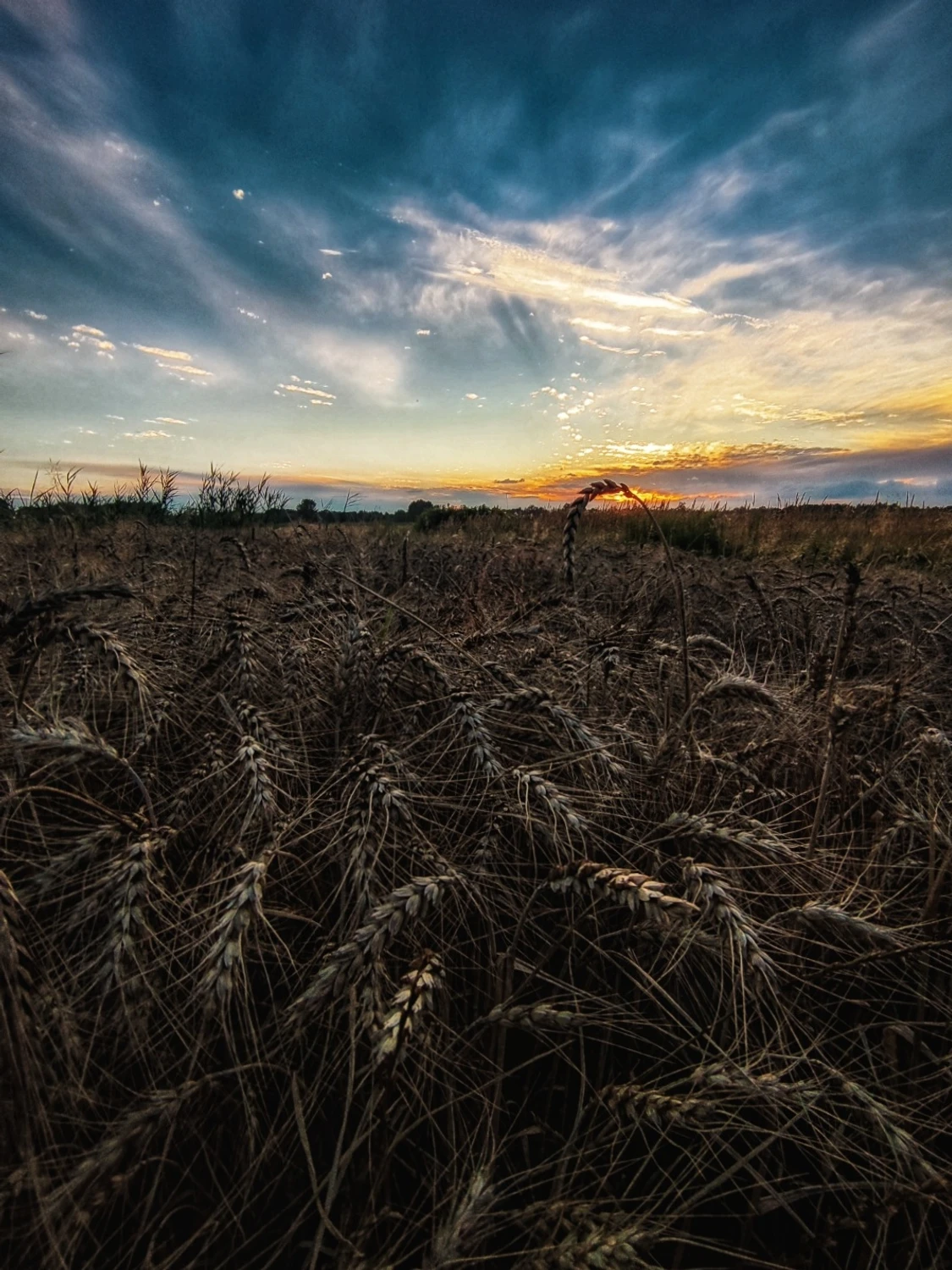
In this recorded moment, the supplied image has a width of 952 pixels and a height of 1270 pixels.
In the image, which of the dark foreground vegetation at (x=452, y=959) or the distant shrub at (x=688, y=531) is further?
the distant shrub at (x=688, y=531)

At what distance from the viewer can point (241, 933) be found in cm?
119

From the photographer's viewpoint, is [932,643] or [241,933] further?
[932,643]

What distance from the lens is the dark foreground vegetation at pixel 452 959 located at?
1.11 m

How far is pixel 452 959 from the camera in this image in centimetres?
164

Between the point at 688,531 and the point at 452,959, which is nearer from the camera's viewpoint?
the point at 452,959

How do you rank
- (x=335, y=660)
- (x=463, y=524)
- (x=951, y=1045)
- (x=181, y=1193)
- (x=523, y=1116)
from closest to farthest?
(x=181, y=1193) < (x=523, y=1116) < (x=951, y=1045) < (x=335, y=660) < (x=463, y=524)

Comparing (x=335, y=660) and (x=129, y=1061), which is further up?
(x=335, y=660)

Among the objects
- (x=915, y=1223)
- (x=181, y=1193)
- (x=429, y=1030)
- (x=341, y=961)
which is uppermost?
(x=341, y=961)

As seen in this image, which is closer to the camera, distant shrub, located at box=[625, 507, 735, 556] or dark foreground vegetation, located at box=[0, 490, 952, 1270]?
dark foreground vegetation, located at box=[0, 490, 952, 1270]

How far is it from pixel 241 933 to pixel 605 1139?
2.90ft

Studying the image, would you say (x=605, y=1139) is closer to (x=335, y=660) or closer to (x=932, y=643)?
(x=335, y=660)

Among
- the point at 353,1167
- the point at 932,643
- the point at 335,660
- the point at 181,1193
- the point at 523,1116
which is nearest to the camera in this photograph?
the point at 181,1193

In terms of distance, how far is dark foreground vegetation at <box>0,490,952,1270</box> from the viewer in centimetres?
111

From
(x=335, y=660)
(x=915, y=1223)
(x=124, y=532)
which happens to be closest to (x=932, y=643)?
(x=915, y=1223)
